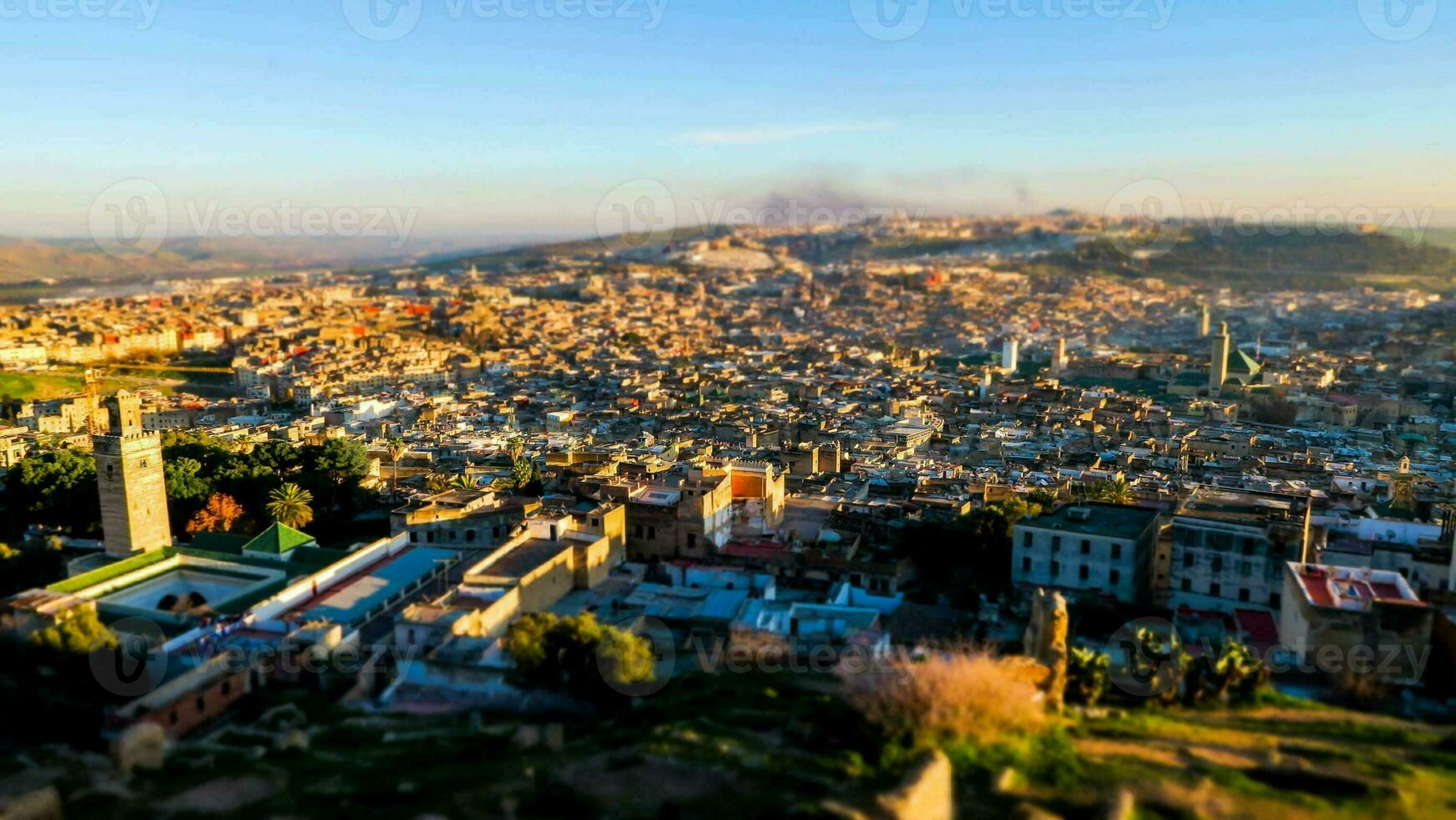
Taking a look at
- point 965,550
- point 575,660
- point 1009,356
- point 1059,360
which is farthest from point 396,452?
point 1059,360

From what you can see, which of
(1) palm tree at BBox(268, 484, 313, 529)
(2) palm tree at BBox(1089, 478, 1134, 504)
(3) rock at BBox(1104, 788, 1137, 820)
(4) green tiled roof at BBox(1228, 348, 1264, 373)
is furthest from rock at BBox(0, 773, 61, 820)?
(4) green tiled roof at BBox(1228, 348, 1264, 373)

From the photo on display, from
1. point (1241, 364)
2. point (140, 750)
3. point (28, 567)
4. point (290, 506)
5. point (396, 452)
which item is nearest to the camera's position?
point (140, 750)

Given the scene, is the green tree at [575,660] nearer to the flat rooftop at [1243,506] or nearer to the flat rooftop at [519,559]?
the flat rooftop at [519,559]

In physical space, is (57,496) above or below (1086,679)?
above

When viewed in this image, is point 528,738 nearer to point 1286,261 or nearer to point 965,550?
point 965,550

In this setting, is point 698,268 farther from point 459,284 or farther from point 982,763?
point 982,763
